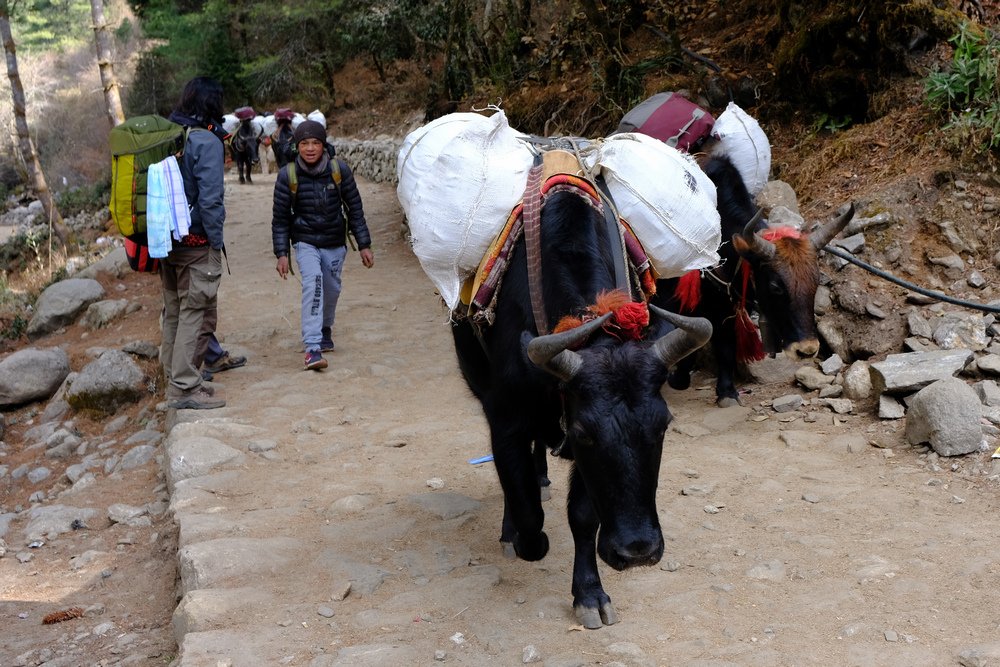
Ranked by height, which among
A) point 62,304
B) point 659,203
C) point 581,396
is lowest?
point 62,304

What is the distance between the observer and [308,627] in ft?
12.1

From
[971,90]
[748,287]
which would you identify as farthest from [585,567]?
[971,90]

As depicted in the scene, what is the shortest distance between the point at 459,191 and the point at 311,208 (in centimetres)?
366

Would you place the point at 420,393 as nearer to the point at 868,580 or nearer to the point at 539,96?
the point at 868,580

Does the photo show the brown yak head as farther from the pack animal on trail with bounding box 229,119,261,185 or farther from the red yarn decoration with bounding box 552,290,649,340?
the pack animal on trail with bounding box 229,119,261,185

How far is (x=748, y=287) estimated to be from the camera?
6172 millimetres

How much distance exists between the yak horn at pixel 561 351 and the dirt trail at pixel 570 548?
1.14 meters

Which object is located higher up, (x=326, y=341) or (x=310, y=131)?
(x=310, y=131)

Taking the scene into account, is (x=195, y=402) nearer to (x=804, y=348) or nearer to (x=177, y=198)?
(x=177, y=198)

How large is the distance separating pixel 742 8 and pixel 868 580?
26.5ft

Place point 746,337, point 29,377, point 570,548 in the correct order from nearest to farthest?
point 570,548, point 746,337, point 29,377

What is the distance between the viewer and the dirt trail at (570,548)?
11.3 feet

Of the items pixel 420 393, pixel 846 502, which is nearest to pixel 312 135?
pixel 420 393

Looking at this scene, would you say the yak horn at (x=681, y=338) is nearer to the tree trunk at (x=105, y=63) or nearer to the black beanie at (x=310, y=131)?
the black beanie at (x=310, y=131)
